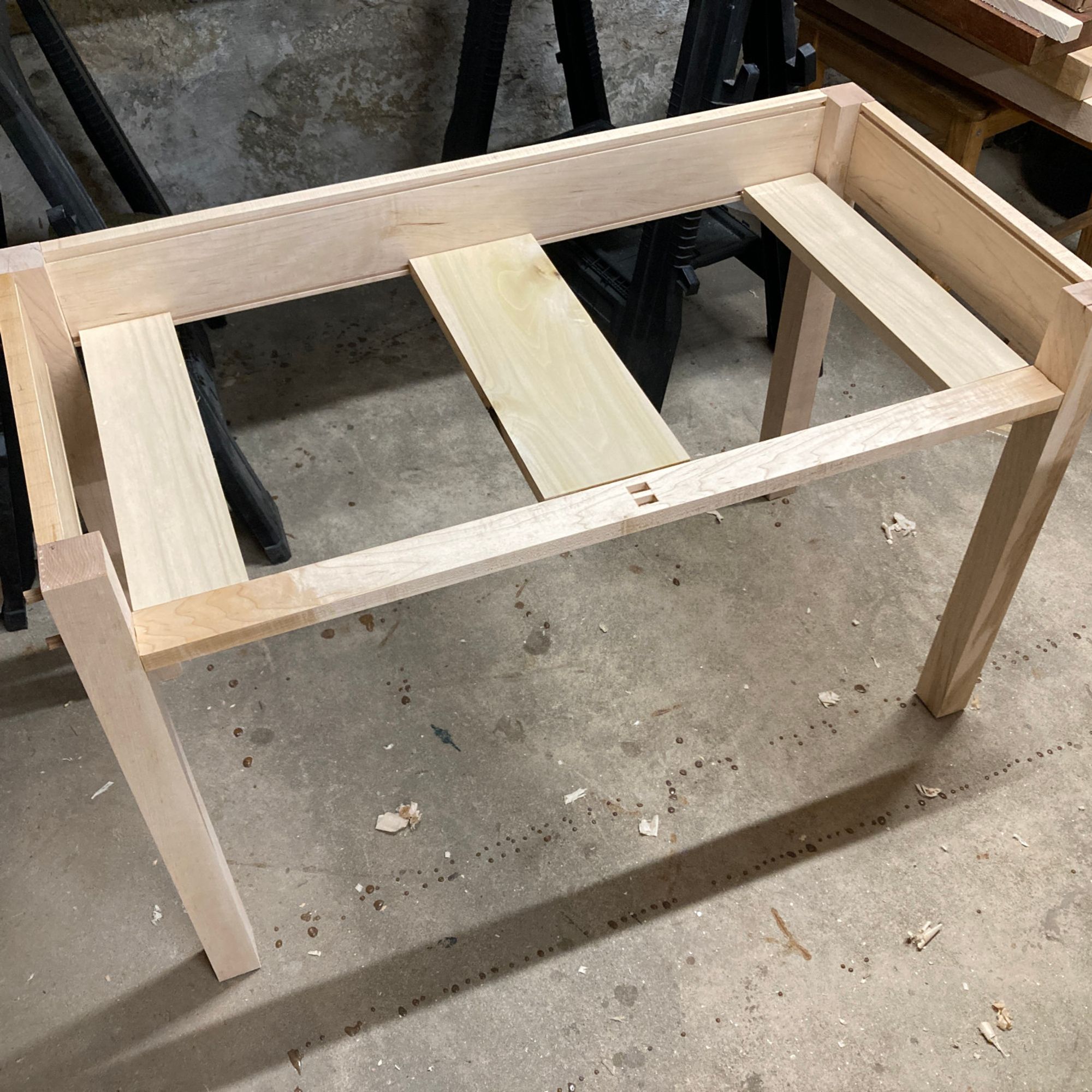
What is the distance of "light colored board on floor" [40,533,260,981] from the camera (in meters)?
0.94

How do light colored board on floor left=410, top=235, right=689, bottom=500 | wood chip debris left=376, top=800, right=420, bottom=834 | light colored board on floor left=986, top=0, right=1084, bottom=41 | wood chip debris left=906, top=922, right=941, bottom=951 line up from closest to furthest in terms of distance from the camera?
light colored board on floor left=410, top=235, right=689, bottom=500
wood chip debris left=906, top=922, right=941, bottom=951
wood chip debris left=376, top=800, right=420, bottom=834
light colored board on floor left=986, top=0, right=1084, bottom=41

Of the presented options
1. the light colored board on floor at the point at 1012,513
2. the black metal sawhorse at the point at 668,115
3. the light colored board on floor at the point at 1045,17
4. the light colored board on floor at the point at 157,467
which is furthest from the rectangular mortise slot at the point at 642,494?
the light colored board on floor at the point at 1045,17

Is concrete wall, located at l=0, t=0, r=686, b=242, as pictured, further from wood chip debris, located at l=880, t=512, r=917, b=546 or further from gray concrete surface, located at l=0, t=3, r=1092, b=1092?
wood chip debris, located at l=880, t=512, r=917, b=546

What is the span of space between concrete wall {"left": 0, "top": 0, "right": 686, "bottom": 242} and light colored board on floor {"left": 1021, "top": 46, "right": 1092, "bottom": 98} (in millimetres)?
937

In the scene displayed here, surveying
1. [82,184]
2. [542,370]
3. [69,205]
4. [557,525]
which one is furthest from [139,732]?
[82,184]

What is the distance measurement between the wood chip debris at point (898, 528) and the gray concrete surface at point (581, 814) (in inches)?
0.9

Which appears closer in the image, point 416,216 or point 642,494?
point 642,494

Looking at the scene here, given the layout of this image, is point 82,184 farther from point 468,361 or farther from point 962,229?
point 962,229

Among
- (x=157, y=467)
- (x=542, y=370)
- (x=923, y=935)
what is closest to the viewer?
(x=157, y=467)

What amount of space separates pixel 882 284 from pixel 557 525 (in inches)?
28.0

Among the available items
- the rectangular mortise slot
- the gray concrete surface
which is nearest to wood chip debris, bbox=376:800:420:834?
the gray concrete surface

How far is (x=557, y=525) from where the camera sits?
1.09 m

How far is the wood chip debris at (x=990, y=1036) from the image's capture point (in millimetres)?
1417

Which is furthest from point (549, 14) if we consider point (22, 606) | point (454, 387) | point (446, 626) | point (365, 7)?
point (22, 606)
